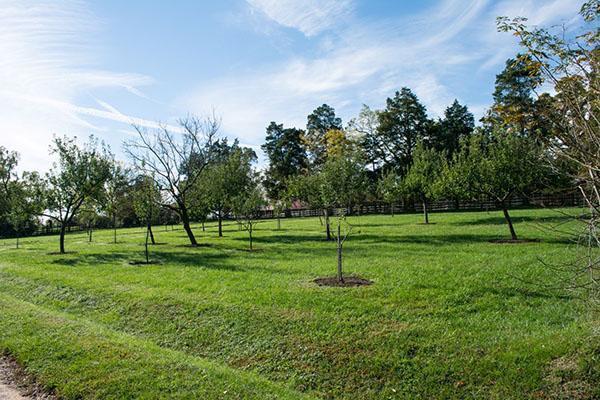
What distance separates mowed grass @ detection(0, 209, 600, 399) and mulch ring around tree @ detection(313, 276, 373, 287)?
38 cm

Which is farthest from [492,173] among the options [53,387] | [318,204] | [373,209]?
[373,209]

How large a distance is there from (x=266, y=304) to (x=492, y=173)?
16604mm

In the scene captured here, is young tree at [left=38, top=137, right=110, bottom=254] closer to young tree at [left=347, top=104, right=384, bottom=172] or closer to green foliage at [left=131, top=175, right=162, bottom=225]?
green foliage at [left=131, top=175, right=162, bottom=225]

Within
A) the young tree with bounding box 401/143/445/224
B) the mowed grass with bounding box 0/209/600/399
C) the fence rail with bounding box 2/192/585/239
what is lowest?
the mowed grass with bounding box 0/209/600/399

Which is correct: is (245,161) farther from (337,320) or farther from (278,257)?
(337,320)

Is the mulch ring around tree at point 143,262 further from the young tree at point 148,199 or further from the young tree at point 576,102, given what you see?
the young tree at point 576,102

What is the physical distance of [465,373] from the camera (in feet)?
22.6

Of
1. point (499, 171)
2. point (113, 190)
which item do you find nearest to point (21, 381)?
point (499, 171)

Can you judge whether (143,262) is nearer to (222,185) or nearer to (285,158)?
(222,185)

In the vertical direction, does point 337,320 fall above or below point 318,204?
below

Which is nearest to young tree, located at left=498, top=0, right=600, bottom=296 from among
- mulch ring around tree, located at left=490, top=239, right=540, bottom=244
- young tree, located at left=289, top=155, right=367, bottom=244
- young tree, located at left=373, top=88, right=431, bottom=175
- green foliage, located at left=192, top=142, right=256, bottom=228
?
mulch ring around tree, located at left=490, top=239, right=540, bottom=244

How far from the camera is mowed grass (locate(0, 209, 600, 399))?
6.90m

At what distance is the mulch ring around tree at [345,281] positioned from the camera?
11711 millimetres

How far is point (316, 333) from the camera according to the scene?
8.65 m
